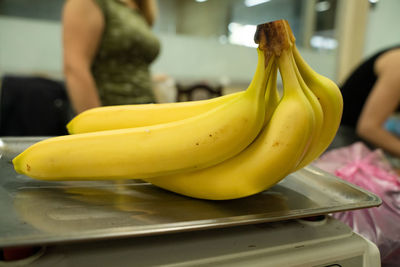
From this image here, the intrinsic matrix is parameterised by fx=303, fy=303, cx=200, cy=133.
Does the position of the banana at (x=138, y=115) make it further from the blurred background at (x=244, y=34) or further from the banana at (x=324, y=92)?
the blurred background at (x=244, y=34)

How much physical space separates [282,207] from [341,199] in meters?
0.11

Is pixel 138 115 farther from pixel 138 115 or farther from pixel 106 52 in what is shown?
Answer: pixel 106 52

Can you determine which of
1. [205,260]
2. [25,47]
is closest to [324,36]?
[25,47]

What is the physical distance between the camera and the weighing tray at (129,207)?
331mm

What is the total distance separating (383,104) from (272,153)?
885 millimetres

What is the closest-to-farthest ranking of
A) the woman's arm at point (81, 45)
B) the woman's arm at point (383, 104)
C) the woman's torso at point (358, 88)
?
the woman's arm at point (81, 45), the woman's arm at point (383, 104), the woman's torso at point (358, 88)

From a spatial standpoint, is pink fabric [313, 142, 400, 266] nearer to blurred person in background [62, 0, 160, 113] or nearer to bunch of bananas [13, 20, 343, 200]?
bunch of bananas [13, 20, 343, 200]

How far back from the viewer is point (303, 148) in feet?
1.23

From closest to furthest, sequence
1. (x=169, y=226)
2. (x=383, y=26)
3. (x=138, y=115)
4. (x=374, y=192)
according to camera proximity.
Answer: (x=169, y=226), (x=138, y=115), (x=374, y=192), (x=383, y=26)

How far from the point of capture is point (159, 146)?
402 millimetres

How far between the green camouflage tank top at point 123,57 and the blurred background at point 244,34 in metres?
1.46

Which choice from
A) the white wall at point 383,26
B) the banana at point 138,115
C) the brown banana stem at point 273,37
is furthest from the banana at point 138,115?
the white wall at point 383,26

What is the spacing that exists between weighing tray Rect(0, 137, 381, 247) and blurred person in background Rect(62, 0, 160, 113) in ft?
1.49

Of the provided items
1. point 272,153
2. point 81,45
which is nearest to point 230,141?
point 272,153
